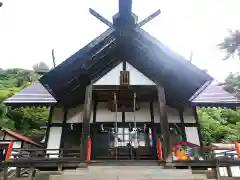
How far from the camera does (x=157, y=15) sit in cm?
742

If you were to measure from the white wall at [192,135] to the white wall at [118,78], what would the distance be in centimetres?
292

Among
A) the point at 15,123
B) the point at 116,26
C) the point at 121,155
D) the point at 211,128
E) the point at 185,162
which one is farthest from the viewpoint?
the point at 15,123

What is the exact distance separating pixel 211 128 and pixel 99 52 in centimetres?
1537

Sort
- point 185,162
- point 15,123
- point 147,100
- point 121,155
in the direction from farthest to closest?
point 15,123 < point 147,100 < point 121,155 < point 185,162

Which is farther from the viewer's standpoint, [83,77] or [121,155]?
[121,155]

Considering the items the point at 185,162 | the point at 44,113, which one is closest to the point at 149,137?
the point at 185,162

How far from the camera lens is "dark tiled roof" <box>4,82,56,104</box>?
8.07 meters

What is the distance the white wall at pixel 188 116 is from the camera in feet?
29.3

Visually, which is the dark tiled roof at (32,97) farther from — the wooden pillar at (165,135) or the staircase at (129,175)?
the wooden pillar at (165,135)

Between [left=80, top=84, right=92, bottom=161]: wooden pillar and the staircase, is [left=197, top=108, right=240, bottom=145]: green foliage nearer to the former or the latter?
the staircase

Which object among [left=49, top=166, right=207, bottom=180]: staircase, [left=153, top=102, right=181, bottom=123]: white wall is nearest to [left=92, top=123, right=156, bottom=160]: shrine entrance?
[left=153, top=102, right=181, bottom=123]: white wall

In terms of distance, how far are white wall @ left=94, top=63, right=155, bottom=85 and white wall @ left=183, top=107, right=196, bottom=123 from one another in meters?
2.71

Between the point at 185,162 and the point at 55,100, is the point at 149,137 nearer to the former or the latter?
the point at 185,162

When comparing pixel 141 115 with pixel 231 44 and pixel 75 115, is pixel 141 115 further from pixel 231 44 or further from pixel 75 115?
pixel 231 44
